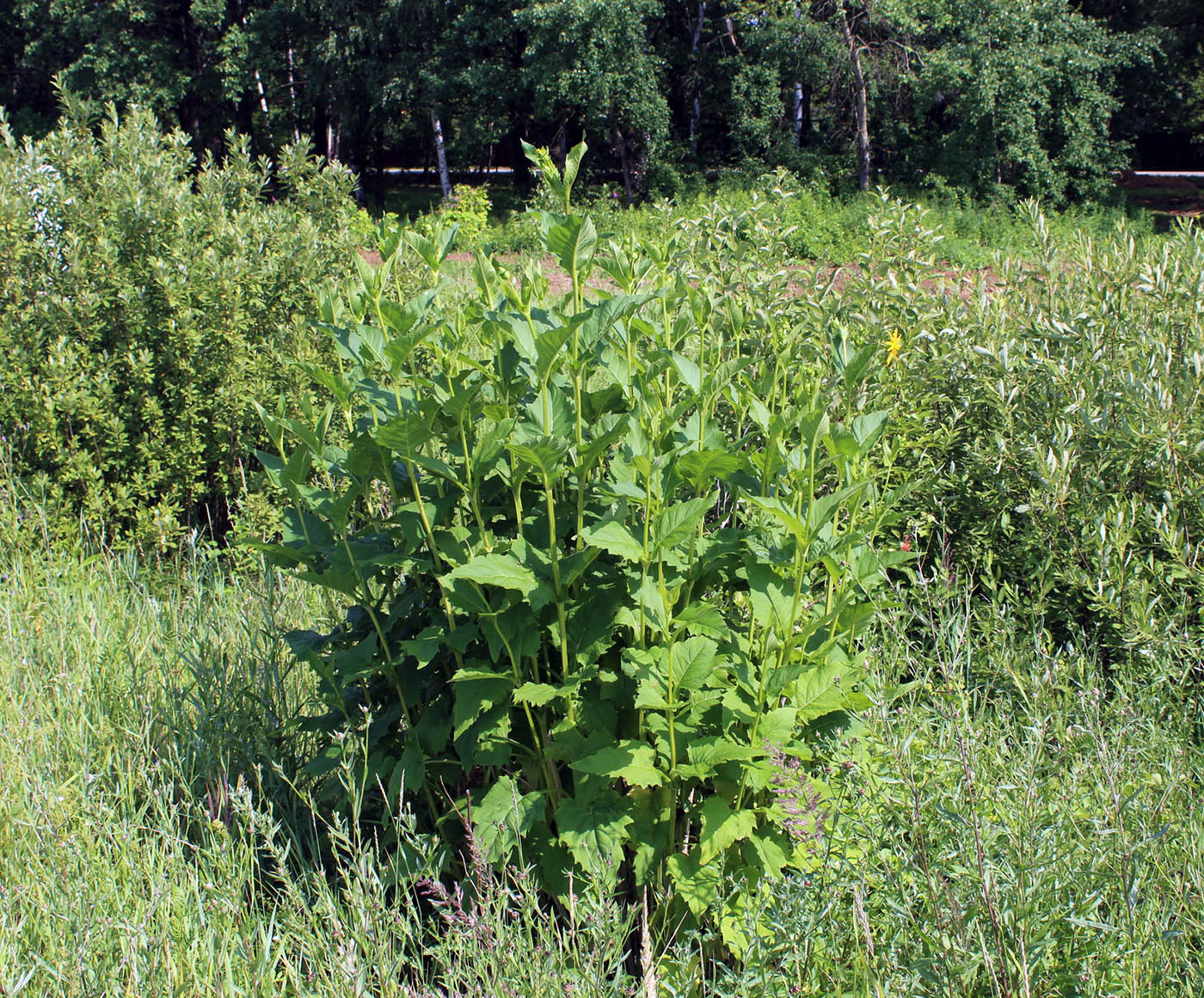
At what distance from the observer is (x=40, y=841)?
7.26ft

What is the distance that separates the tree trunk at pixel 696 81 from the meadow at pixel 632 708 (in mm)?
23391

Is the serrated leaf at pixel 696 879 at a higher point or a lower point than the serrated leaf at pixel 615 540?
lower

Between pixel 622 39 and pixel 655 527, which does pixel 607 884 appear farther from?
pixel 622 39

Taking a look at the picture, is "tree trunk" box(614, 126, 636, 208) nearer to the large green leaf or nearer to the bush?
the bush

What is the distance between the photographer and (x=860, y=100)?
21.1m

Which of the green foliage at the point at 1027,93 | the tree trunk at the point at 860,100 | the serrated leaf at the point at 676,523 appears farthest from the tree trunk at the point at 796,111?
the serrated leaf at the point at 676,523

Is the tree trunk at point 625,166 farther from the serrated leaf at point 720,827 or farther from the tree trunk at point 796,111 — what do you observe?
→ the serrated leaf at point 720,827

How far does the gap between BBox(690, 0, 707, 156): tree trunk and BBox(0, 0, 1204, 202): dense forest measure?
15 cm

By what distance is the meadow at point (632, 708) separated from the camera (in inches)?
68.7

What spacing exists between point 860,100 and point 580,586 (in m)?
21.8

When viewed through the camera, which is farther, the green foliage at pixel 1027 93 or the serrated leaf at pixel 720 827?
the green foliage at pixel 1027 93

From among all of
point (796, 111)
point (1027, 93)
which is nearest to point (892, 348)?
point (1027, 93)

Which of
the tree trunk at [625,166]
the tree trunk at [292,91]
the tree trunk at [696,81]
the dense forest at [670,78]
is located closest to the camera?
the dense forest at [670,78]

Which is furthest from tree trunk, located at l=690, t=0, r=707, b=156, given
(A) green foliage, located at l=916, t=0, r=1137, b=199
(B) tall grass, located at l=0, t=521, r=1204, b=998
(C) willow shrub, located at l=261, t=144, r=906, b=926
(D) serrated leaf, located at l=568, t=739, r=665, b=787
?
(D) serrated leaf, located at l=568, t=739, r=665, b=787
